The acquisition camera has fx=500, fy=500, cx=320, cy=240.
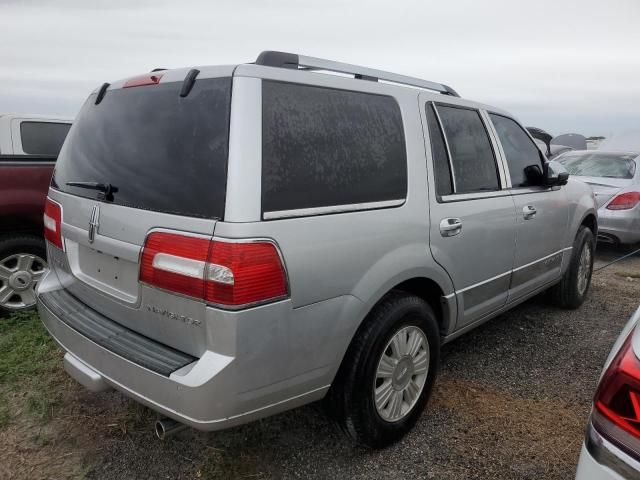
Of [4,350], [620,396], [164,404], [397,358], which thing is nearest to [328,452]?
[397,358]

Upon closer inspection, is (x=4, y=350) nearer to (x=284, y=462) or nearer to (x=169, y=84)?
(x=284, y=462)

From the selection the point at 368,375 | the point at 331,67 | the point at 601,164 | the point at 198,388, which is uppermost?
the point at 331,67

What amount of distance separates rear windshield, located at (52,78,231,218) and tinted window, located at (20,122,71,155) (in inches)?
158

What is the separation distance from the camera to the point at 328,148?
6.98 feet

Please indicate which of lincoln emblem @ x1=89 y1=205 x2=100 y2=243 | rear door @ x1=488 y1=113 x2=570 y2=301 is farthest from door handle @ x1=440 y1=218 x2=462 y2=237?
lincoln emblem @ x1=89 y1=205 x2=100 y2=243

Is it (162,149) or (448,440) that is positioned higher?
(162,149)

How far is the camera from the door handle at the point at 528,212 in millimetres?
3404

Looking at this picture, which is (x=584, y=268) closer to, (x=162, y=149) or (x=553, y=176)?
(x=553, y=176)

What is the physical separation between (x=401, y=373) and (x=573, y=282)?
2692 mm

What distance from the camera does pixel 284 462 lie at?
2.45 meters

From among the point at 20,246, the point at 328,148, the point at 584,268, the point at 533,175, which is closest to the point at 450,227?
the point at 328,148

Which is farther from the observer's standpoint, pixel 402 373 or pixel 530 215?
pixel 530 215

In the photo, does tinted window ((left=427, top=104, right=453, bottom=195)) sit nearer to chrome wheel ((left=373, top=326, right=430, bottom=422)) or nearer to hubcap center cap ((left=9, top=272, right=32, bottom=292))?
chrome wheel ((left=373, top=326, right=430, bottom=422))

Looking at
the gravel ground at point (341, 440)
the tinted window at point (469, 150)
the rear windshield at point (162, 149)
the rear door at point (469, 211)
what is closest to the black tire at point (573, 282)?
the gravel ground at point (341, 440)
